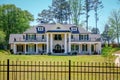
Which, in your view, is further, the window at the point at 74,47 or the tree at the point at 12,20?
the tree at the point at 12,20

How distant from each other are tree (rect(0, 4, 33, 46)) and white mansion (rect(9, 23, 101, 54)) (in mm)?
9982

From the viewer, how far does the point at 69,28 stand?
219 feet

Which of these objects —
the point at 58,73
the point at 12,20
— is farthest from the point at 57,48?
the point at 58,73

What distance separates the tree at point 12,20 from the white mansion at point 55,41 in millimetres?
9982

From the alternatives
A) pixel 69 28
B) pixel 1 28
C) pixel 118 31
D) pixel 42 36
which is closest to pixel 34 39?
pixel 42 36

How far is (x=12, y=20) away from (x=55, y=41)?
55.0ft

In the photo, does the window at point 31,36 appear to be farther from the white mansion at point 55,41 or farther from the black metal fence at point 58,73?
the black metal fence at point 58,73

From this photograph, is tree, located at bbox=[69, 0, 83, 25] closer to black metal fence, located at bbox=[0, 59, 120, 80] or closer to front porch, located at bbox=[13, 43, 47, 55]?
front porch, located at bbox=[13, 43, 47, 55]

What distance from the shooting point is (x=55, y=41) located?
65.2 metres

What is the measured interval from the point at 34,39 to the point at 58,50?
17.5ft

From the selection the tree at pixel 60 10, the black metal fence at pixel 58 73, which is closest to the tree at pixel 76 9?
the tree at pixel 60 10

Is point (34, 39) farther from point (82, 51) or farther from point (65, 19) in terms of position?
point (65, 19)

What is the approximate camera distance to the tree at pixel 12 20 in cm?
7694

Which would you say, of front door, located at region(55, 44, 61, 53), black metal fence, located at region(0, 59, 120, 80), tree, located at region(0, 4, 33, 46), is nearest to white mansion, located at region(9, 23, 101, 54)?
front door, located at region(55, 44, 61, 53)
